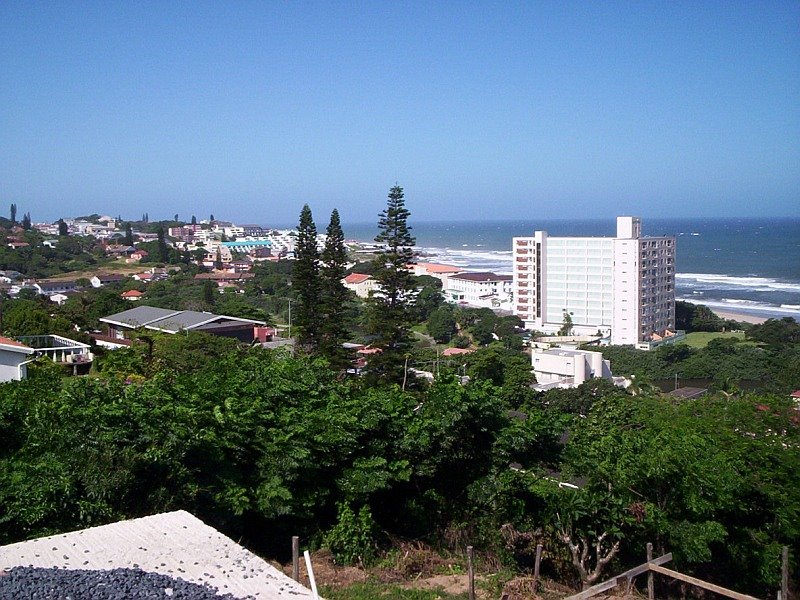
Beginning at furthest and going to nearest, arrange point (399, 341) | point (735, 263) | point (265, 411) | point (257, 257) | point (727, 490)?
point (257, 257)
point (735, 263)
point (399, 341)
point (265, 411)
point (727, 490)

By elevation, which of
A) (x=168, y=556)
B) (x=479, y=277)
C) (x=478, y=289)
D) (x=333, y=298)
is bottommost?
(x=478, y=289)

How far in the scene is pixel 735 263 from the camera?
7444 cm

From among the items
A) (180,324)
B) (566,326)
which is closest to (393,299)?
(180,324)

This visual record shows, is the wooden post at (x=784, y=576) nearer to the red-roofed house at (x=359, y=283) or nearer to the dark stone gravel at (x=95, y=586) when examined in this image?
the dark stone gravel at (x=95, y=586)

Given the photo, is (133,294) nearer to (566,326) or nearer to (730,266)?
(566,326)

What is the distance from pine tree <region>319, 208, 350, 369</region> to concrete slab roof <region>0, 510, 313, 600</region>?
1219cm

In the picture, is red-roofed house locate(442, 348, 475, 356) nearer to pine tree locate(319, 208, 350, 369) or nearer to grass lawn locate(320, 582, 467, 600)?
pine tree locate(319, 208, 350, 369)

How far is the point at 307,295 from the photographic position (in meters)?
17.9

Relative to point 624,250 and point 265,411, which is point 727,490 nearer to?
point 265,411

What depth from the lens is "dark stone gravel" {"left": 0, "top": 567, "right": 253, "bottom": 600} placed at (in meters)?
3.55

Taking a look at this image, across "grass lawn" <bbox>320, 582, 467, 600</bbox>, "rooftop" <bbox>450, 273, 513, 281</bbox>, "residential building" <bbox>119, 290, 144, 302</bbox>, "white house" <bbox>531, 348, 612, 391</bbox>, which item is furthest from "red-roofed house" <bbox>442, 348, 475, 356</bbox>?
"rooftop" <bbox>450, 273, 513, 281</bbox>

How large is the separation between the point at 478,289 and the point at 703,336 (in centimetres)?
1788

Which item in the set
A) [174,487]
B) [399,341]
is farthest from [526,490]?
[399,341]

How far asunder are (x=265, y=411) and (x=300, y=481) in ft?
2.36
